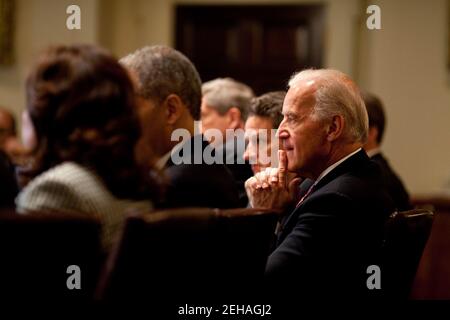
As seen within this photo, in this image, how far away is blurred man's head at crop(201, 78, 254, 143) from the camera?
332 centimetres

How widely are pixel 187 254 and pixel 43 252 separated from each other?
301 mm

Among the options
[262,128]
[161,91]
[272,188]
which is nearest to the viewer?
[161,91]

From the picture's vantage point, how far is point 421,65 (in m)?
5.09

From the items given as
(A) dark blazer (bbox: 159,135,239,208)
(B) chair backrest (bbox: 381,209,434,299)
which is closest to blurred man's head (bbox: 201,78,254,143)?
(A) dark blazer (bbox: 159,135,239,208)

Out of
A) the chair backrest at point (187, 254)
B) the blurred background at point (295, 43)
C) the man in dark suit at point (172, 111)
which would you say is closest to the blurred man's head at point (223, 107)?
the man in dark suit at point (172, 111)

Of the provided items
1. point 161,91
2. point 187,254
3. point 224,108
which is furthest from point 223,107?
point 187,254

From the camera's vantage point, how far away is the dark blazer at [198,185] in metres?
1.91

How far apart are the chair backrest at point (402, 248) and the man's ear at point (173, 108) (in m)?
0.69

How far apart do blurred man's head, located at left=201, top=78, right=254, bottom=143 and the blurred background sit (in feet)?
5.85

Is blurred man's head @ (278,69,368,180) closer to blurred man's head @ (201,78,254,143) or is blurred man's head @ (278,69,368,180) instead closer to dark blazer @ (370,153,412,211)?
dark blazer @ (370,153,412,211)

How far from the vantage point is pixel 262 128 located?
2658 mm

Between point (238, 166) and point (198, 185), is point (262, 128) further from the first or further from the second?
point (198, 185)
